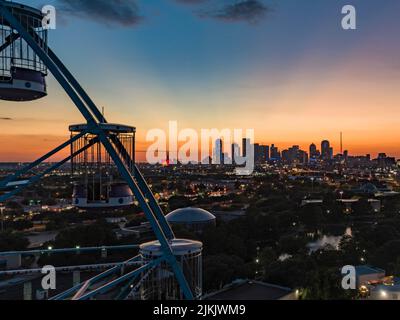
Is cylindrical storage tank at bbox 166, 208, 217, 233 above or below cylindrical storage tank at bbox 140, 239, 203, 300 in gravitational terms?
below

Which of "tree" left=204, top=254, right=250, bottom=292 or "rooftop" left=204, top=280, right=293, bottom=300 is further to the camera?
"tree" left=204, top=254, right=250, bottom=292

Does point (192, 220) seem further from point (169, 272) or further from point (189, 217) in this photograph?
point (169, 272)

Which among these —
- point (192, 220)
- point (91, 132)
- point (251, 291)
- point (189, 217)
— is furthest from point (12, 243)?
point (91, 132)

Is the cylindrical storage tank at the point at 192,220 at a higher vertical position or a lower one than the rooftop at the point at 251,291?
higher

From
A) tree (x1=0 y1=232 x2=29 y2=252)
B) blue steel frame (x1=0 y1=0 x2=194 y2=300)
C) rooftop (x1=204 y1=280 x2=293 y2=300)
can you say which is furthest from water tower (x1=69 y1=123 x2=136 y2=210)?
tree (x1=0 y1=232 x2=29 y2=252)

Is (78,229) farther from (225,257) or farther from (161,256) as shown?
(161,256)

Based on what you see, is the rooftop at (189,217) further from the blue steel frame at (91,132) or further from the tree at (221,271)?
the blue steel frame at (91,132)

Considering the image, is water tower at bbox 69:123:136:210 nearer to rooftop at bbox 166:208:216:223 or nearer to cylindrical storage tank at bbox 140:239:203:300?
cylindrical storage tank at bbox 140:239:203:300

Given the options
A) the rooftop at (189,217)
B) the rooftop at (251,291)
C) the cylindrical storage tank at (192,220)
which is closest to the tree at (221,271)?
the rooftop at (251,291)

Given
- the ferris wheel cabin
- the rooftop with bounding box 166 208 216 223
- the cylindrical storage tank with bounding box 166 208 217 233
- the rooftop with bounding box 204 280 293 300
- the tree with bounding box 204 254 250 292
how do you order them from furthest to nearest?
the rooftop with bounding box 166 208 216 223 < the cylindrical storage tank with bounding box 166 208 217 233 < the tree with bounding box 204 254 250 292 < the rooftop with bounding box 204 280 293 300 < the ferris wheel cabin
